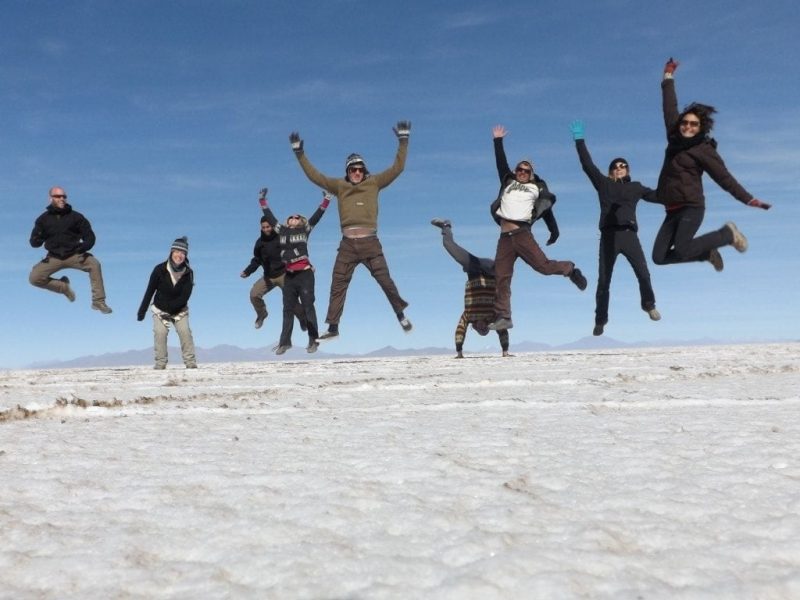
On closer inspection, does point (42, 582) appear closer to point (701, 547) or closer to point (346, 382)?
point (701, 547)

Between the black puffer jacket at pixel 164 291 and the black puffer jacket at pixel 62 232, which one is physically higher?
the black puffer jacket at pixel 62 232

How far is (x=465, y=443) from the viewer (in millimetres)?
2447

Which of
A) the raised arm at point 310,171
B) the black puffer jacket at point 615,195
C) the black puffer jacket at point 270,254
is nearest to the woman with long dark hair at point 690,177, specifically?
the black puffer jacket at point 615,195

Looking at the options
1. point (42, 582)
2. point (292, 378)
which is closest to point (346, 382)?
point (292, 378)

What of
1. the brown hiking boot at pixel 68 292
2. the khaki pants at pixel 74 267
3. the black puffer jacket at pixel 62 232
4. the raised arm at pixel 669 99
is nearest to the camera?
the raised arm at pixel 669 99

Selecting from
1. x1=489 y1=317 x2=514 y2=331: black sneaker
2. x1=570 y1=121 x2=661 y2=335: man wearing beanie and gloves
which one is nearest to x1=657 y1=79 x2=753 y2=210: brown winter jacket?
x1=570 y1=121 x2=661 y2=335: man wearing beanie and gloves

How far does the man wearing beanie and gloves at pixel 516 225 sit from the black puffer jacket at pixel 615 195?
0.56 metres

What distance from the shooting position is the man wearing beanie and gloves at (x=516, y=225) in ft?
30.2

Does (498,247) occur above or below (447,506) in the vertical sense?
above

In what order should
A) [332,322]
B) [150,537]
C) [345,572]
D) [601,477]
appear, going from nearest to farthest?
1. [345,572]
2. [150,537]
3. [601,477]
4. [332,322]

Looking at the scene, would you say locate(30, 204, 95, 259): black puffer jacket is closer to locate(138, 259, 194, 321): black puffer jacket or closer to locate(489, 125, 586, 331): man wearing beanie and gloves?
locate(138, 259, 194, 321): black puffer jacket

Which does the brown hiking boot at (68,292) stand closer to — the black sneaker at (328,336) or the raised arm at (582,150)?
the black sneaker at (328,336)

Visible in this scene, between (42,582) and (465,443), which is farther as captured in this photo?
(465,443)

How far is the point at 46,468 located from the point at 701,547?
5.71 feet
